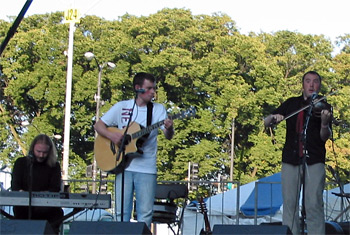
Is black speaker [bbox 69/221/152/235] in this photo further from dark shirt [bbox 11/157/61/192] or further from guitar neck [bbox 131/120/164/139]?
dark shirt [bbox 11/157/61/192]

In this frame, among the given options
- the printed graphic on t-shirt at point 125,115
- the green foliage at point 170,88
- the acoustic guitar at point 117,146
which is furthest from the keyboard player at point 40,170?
the green foliage at point 170,88

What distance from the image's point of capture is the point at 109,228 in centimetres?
422

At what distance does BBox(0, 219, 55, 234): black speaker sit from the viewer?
401 cm

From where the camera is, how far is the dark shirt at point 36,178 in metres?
6.21

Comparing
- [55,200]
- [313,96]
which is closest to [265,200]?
[313,96]

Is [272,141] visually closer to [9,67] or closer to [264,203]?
[9,67]

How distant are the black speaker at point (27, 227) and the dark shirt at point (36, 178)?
209 cm

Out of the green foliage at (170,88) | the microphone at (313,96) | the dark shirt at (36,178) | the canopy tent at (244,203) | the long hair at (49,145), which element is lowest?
the canopy tent at (244,203)

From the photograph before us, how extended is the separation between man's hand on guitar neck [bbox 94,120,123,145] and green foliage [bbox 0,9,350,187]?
23.4 m

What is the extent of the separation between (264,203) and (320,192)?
5.25 metres

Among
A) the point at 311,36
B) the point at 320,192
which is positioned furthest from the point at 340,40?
the point at 320,192

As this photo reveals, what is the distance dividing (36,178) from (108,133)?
839 millimetres

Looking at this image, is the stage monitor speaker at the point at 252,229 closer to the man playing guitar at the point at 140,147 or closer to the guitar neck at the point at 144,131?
the man playing guitar at the point at 140,147

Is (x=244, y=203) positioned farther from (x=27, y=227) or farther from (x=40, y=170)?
(x=27, y=227)
